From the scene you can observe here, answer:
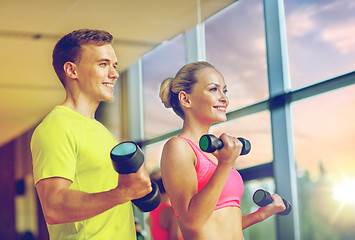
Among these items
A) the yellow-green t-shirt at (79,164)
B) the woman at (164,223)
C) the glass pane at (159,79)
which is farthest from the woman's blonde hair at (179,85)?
the glass pane at (159,79)

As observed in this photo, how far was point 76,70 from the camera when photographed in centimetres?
136

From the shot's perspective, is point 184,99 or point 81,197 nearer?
point 81,197

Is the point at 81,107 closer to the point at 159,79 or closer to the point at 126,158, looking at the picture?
the point at 126,158

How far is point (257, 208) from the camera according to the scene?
11.5ft

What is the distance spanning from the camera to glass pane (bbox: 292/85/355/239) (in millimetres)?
3146

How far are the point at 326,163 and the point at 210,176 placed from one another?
1.95 meters

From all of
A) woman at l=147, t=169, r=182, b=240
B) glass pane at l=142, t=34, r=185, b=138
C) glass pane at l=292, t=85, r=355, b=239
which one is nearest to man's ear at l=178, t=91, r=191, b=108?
woman at l=147, t=169, r=182, b=240

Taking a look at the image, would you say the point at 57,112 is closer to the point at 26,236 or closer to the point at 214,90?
the point at 214,90

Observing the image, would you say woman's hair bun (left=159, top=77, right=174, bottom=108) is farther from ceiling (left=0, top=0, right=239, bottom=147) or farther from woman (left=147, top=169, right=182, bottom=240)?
ceiling (left=0, top=0, right=239, bottom=147)

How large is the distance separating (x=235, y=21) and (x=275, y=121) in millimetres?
978

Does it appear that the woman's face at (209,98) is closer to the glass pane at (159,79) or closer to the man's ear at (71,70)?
the man's ear at (71,70)

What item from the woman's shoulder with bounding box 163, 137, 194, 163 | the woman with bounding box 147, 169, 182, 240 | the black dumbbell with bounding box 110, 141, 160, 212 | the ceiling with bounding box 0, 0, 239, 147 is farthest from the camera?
the ceiling with bounding box 0, 0, 239, 147

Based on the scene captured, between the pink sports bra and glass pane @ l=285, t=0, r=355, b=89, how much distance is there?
183 centimetres

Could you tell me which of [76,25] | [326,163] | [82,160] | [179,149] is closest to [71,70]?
[82,160]
